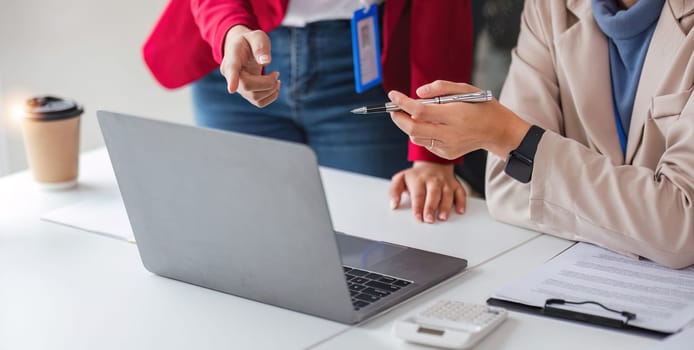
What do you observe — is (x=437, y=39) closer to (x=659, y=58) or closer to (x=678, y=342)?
(x=659, y=58)

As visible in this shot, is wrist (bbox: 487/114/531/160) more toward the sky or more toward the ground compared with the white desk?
more toward the sky

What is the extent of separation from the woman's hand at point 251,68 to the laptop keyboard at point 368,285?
0.40 meters

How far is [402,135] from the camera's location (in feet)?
7.20

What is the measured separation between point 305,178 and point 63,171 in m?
0.91

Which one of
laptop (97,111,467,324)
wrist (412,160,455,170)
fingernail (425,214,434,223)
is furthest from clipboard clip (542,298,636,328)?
wrist (412,160,455,170)

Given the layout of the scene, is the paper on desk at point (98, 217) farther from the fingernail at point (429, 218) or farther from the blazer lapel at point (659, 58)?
the blazer lapel at point (659, 58)

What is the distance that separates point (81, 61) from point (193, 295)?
196 centimetres

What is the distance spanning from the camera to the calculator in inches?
46.3

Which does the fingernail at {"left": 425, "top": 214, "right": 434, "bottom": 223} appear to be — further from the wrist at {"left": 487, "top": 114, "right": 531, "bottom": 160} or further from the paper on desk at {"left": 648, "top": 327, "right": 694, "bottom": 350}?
the paper on desk at {"left": 648, "top": 327, "right": 694, "bottom": 350}

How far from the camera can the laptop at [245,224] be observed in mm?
1173

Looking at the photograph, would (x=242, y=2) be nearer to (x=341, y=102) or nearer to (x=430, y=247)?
(x=341, y=102)

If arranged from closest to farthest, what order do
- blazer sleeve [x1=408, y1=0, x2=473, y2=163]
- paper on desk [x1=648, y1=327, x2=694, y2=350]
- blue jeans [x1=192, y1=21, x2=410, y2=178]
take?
paper on desk [x1=648, y1=327, x2=694, y2=350] < blazer sleeve [x1=408, y1=0, x2=473, y2=163] < blue jeans [x1=192, y1=21, x2=410, y2=178]

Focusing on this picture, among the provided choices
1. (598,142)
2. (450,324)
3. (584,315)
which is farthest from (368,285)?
(598,142)

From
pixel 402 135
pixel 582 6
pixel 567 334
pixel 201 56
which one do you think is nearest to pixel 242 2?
pixel 201 56
